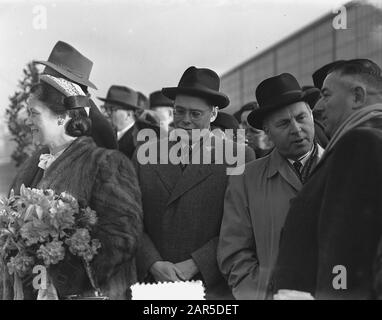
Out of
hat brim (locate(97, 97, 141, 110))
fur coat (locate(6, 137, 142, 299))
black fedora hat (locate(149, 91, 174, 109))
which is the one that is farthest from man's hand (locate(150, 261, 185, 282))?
black fedora hat (locate(149, 91, 174, 109))

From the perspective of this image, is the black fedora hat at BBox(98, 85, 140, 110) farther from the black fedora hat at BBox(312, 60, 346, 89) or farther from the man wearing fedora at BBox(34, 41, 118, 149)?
the black fedora hat at BBox(312, 60, 346, 89)

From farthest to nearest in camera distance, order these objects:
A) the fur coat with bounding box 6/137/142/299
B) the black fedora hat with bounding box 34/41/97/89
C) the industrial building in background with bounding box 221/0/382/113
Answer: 1. the black fedora hat with bounding box 34/41/97/89
2. the industrial building in background with bounding box 221/0/382/113
3. the fur coat with bounding box 6/137/142/299

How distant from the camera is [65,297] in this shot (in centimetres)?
286

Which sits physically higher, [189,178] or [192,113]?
[192,113]

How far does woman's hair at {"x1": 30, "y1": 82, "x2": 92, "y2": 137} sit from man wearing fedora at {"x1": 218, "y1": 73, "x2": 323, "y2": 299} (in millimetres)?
808

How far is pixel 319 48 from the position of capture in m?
3.64

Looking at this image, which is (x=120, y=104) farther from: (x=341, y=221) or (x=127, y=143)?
(x=341, y=221)

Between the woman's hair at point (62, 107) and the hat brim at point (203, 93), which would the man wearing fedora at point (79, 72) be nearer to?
the woman's hair at point (62, 107)

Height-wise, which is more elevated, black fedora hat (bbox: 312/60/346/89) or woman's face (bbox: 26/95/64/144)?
black fedora hat (bbox: 312/60/346/89)

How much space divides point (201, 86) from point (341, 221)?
1396mm

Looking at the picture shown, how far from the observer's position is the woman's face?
3.04m

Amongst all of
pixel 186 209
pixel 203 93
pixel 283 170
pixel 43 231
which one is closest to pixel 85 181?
pixel 43 231

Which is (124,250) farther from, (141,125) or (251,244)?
(141,125)

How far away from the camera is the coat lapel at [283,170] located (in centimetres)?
286
